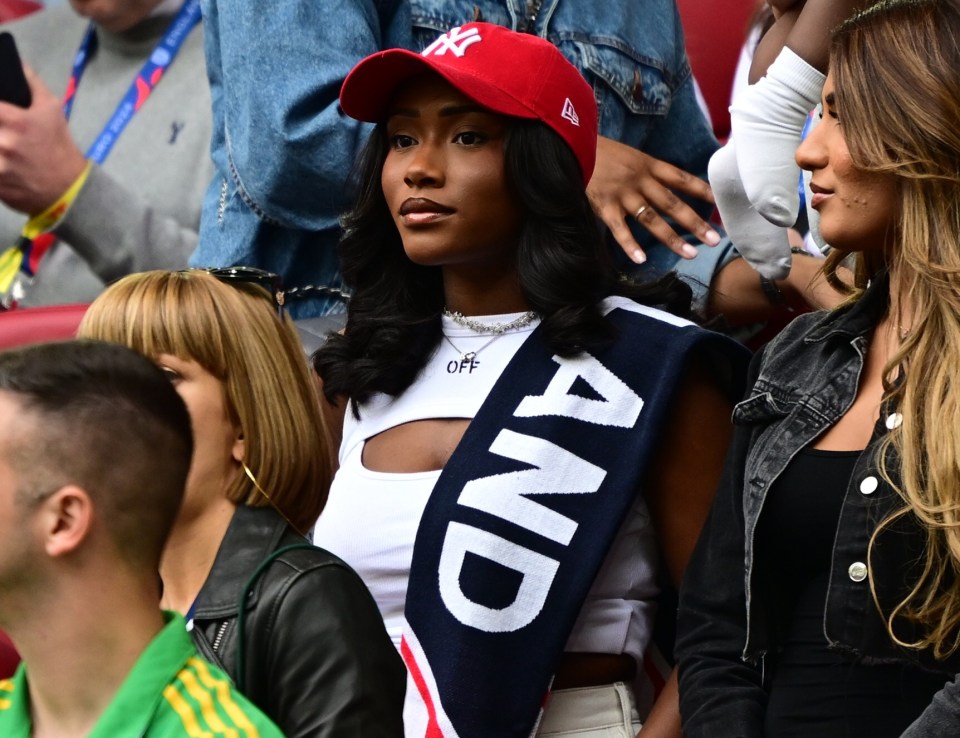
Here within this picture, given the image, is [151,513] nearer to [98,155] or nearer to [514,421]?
[514,421]

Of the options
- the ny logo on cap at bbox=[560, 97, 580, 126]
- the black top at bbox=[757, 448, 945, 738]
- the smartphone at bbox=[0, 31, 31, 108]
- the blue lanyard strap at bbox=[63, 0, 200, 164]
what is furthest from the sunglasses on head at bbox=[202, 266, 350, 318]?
the blue lanyard strap at bbox=[63, 0, 200, 164]

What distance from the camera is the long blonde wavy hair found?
2271mm

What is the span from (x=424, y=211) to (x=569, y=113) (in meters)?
0.33

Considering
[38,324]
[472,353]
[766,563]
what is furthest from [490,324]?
[38,324]

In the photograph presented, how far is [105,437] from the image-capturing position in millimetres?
2049

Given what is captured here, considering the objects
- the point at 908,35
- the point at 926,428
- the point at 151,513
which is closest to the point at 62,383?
the point at 151,513

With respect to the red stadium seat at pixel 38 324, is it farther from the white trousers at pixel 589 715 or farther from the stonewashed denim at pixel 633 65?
the white trousers at pixel 589 715

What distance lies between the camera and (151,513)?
6.84 feet

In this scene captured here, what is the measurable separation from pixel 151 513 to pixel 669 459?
3.69 feet

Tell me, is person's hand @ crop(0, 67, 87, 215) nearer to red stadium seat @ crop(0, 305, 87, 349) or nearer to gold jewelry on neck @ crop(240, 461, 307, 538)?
red stadium seat @ crop(0, 305, 87, 349)

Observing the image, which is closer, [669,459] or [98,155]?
[669,459]

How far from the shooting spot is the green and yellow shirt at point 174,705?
193 cm

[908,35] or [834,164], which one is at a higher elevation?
[908,35]

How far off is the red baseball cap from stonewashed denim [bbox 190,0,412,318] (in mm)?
305
